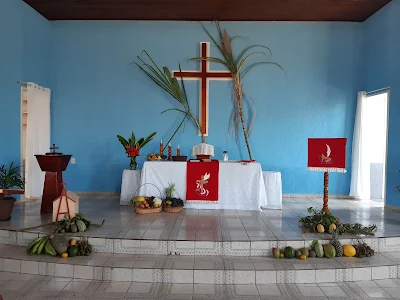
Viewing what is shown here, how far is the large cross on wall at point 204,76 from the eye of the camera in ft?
23.3

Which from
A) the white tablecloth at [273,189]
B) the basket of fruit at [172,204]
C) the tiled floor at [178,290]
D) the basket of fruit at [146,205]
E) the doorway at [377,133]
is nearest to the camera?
the tiled floor at [178,290]

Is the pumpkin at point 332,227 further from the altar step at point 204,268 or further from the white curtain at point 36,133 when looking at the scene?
the white curtain at point 36,133

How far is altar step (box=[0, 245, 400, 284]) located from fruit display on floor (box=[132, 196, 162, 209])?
1505mm

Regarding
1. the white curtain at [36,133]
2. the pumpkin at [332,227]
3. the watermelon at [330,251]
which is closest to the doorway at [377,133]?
the pumpkin at [332,227]

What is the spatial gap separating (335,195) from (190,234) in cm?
374

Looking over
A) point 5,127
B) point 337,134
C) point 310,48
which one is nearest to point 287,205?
point 337,134

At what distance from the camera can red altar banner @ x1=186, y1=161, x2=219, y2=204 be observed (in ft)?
19.3

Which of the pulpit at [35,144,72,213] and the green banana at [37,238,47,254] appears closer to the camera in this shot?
the green banana at [37,238,47,254]

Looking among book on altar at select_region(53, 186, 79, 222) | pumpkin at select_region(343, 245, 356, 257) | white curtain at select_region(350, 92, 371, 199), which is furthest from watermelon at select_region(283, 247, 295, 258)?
white curtain at select_region(350, 92, 371, 199)

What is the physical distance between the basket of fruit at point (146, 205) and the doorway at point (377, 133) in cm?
362

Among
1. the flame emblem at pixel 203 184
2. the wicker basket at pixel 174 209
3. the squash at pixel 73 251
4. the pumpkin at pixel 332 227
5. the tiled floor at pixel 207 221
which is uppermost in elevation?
the flame emblem at pixel 203 184

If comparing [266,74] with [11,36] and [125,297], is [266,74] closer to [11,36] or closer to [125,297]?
[11,36]

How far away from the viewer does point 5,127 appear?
5922 mm

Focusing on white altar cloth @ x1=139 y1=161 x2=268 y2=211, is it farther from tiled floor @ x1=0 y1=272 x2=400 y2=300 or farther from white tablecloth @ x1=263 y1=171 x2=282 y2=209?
tiled floor @ x1=0 y1=272 x2=400 y2=300
